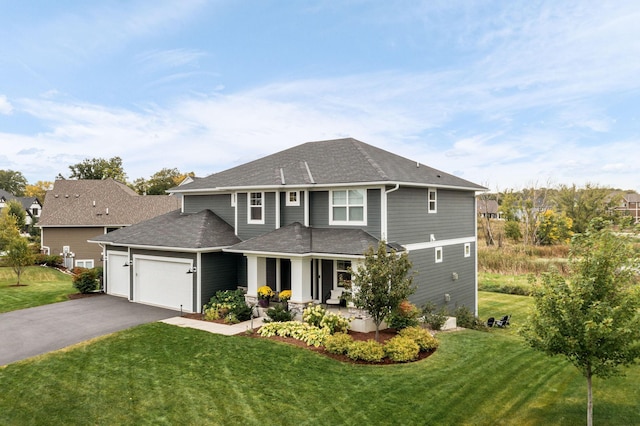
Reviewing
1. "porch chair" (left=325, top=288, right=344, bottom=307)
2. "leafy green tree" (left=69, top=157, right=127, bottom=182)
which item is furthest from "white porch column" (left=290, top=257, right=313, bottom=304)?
"leafy green tree" (left=69, top=157, right=127, bottom=182)

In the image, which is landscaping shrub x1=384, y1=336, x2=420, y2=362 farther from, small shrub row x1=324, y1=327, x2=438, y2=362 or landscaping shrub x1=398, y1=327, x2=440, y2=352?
landscaping shrub x1=398, y1=327, x2=440, y2=352

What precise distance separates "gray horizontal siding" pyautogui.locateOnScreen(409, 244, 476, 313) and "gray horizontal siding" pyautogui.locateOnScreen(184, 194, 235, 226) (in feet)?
29.6

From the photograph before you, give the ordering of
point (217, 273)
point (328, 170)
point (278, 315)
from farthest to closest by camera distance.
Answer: point (217, 273) → point (328, 170) → point (278, 315)

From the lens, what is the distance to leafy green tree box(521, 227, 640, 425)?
7227 millimetres

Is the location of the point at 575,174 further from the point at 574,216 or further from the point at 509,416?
the point at 509,416

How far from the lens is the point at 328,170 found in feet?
58.6

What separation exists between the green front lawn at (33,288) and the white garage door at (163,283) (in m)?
4.29

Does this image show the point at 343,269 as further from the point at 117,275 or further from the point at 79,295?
the point at 79,295

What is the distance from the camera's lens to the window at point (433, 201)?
60.1 ft

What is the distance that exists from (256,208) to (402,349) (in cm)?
956

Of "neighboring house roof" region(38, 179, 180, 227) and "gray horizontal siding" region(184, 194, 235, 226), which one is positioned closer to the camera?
"gray horizontal siding" region(184, 194, 235, 226)

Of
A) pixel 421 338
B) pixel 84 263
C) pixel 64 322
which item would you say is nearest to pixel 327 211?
pixel 421 338

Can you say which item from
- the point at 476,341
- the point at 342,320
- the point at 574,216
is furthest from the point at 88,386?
the point at 574,216

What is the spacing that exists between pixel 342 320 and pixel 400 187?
5.60 metres
